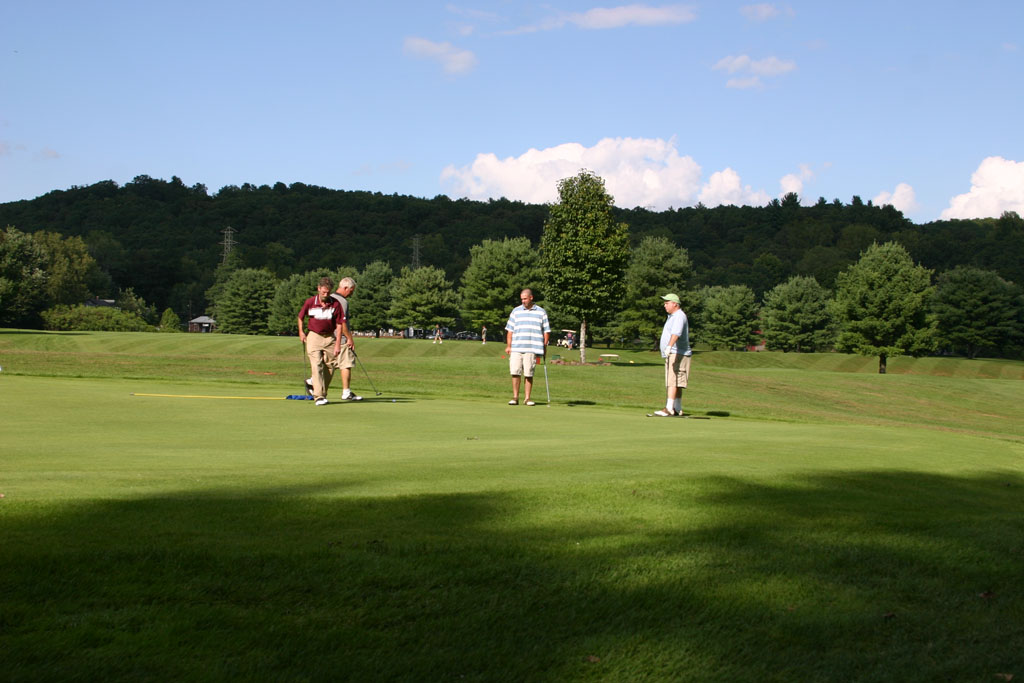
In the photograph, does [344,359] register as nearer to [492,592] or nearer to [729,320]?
[492,592]

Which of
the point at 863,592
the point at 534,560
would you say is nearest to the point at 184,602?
the point at 534,560

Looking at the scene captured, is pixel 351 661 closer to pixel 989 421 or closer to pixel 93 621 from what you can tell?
pixel 93 621

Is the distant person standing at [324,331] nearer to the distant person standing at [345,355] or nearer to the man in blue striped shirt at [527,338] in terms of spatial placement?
the distant person standing at [345,355]

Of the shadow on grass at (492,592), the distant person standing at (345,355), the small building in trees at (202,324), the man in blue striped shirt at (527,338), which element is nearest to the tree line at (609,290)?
the small building in trees at (202,324)

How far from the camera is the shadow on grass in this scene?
302cm

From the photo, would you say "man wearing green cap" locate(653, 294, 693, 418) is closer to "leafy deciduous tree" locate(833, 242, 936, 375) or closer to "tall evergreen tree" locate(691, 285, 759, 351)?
"leafy deciduous tree" locate(833, 242, 936, 375)

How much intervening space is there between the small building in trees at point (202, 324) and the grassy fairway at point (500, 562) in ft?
562

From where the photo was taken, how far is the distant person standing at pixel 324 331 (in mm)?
16391

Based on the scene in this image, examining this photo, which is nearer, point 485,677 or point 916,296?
point 485,677

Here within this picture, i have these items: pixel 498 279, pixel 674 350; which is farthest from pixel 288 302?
pixel 674 350

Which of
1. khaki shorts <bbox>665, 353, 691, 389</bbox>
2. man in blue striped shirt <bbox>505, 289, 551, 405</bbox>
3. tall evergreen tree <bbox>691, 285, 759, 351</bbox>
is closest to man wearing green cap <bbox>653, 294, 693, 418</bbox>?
khaki shorts <bbox>665, 353, 691, 389</bbox>

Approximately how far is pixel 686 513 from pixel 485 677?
2.79 m

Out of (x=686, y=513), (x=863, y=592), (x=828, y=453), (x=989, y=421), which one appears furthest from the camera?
(x=989, y=421)

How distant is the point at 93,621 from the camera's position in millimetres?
3133
